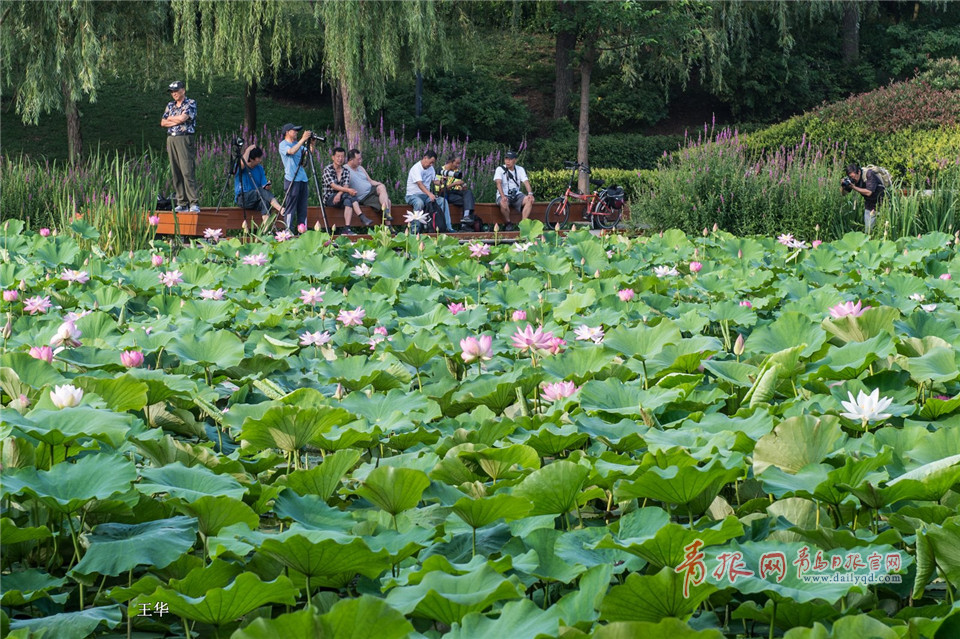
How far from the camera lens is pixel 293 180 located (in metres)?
9.64

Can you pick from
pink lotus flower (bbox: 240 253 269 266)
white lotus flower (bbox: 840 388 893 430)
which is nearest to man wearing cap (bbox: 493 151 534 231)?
pink lotus flower (bbox: 240 253 269 266)

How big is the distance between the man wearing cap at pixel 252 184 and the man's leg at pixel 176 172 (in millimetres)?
553

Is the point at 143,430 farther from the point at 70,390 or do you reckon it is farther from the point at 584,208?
the point at 584,208

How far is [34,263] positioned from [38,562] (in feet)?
12.5

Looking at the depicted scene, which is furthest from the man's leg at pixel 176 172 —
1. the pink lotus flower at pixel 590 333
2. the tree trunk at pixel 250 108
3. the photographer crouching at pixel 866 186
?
the tree trunk at pixel 250 108

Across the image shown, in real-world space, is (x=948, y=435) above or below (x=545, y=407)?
above

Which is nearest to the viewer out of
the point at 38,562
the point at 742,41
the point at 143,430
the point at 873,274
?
the point at 38,562

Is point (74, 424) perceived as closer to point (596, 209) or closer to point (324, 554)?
point (324, 554)

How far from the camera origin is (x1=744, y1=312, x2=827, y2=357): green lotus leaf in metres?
2.59

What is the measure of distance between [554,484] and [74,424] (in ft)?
2.90

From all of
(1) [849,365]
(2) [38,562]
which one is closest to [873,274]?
(1) [849,365]

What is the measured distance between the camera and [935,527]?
127 cm

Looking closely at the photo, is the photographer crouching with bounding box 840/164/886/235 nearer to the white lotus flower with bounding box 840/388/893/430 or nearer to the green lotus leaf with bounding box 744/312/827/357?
the green lotus leaf with bounding box 744/312/827/357

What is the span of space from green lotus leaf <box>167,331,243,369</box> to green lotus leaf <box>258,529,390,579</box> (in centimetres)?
129
